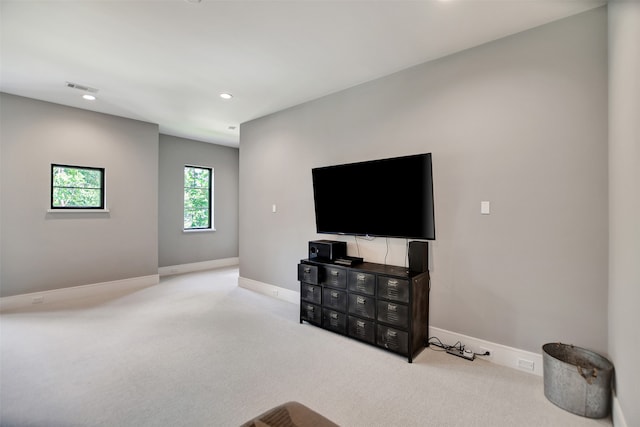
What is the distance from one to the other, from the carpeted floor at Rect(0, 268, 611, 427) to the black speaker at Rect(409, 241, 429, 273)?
79 centimetres

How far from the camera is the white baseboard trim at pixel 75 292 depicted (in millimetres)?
3992

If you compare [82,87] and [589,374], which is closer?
[589,374]

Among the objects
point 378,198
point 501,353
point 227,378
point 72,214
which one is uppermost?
point 378,198

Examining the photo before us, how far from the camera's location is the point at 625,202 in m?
1.71

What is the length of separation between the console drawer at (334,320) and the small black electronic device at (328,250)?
1.96 feet

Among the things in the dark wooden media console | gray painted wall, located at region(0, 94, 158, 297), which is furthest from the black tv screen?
gray painted wall, located at region(0, 94, 158, 297)

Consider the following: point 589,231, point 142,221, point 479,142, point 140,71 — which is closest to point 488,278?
point 589,231

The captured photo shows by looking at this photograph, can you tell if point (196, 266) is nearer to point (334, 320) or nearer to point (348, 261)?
point (334, 320)

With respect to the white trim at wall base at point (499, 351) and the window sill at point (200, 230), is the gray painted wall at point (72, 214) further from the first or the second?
the white trim at wall base at point (499, 351)

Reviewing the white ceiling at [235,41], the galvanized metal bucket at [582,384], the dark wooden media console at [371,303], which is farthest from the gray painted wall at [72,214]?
the galvanized metal bucket at [582,384]

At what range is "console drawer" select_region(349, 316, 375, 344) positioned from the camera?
290 centimetres

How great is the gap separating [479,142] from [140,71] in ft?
11.8

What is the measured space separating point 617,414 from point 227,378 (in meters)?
2.61

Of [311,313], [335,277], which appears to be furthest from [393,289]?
[311,313]
